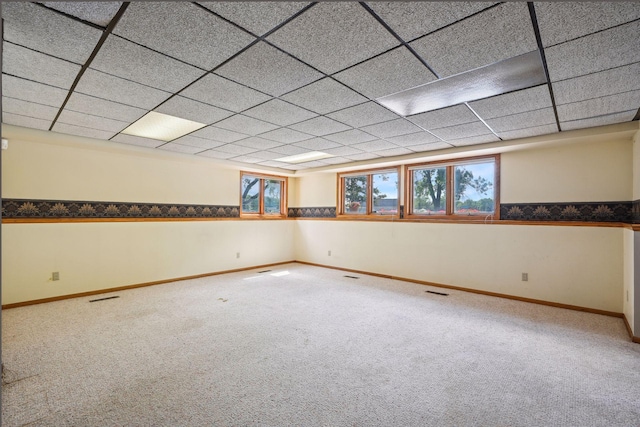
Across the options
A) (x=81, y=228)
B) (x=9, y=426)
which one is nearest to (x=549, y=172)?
(x=9, y=426)

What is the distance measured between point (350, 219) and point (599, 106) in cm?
433

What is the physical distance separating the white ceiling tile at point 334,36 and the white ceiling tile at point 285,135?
1.72m

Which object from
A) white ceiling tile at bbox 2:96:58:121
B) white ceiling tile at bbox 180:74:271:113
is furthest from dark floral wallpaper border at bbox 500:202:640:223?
white ceiling tile at bbox 2:96:58:121

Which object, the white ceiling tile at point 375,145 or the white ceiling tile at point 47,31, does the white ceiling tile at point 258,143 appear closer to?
the white ceiling tile at point 375,145

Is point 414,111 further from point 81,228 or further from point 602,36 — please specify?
point 81,228

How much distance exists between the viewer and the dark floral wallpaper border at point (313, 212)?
23.1 feet

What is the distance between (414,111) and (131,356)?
3.55 m

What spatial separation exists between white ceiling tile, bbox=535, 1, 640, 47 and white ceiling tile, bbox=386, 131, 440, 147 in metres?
2.11

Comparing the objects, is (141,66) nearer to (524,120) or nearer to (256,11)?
(256,11)

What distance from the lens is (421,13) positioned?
171 centimetres

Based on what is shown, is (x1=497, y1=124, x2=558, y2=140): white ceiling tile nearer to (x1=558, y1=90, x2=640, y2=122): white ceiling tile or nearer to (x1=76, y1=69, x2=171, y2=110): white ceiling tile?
(x1=558, y1=90, x2=640, y2=122): white ceiling tile

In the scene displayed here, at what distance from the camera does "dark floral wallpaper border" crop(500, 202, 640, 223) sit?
3.81 meters

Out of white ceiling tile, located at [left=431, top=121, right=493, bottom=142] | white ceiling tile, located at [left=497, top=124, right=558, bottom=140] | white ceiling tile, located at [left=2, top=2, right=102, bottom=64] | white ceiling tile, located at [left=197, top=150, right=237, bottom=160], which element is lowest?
white ceiling tile, located at [left=497, top=124, right=558, bottom=140]

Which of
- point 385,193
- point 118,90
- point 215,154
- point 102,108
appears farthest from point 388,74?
point 385,193
